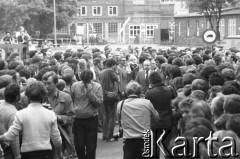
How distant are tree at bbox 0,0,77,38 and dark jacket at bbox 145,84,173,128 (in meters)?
59.4

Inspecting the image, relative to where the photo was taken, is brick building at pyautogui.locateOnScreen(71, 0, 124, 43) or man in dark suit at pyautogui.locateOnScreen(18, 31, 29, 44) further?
brick building at pyautogui.locateOnScreen(71, 0, 124, 43)

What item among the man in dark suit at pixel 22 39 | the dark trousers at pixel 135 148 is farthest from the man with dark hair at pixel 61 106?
the man in dark suit at pixel 22 39

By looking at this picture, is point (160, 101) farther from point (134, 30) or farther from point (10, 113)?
point (134, 30)

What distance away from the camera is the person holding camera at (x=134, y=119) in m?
9.84

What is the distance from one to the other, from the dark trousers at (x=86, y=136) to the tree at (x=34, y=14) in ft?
193

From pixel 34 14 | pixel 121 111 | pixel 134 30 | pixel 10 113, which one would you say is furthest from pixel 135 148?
pixel 134 30

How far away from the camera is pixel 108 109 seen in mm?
15383

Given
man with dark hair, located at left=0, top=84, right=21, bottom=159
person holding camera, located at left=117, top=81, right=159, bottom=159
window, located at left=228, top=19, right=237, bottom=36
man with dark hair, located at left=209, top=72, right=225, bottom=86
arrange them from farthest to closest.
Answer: window, located at left=228, top=19, right=237, bottom=36 → man with dark hair, located at left=209, top=72, right=225, bottom=86 → person holding camera, located at left=117, top=81, right=159, bottom=159 → man with dark hair, located at left=0, top=84, right=21, bottom=159

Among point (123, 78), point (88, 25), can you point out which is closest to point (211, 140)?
point (123, 78)

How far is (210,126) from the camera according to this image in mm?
7016

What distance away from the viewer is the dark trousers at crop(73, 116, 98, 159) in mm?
11625

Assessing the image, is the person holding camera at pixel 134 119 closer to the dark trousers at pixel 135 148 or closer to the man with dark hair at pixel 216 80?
the dark trousers at pixel 135 148

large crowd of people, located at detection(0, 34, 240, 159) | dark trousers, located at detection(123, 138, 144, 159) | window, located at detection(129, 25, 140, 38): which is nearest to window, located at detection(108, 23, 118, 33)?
window, located at detection(129, 25, 140, 38)

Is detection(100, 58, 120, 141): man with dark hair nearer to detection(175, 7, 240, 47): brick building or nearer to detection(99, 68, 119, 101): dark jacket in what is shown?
detection(99, 68, 119, 101): dark jacket
